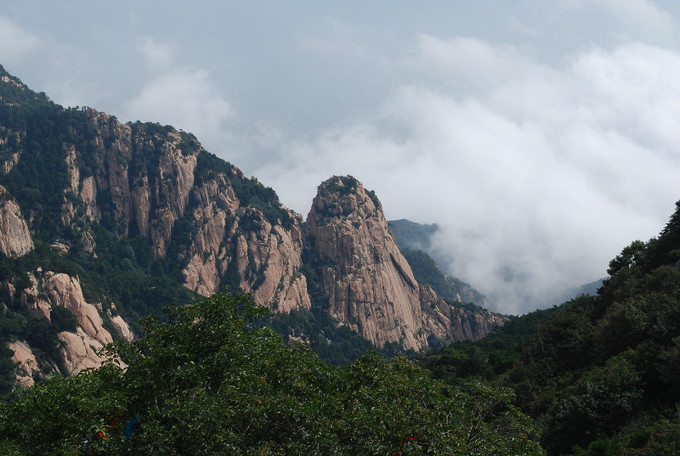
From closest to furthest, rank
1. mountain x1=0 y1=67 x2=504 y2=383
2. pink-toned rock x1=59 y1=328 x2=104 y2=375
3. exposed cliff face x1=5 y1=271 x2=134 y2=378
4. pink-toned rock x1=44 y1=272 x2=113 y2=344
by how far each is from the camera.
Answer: exposed cliff face x1=5 y1=271 x2=134 y2=378 < pink-toned rock x1=59 y1=328 x2=104 y2=375 < mountain x1=0 y1=67 x2=504 y2=383 < pink-toned rock x1=44 y1=272 x2=113 y2=344

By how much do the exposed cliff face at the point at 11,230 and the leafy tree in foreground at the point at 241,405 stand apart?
360 feet

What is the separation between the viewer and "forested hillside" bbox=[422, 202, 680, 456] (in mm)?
35562

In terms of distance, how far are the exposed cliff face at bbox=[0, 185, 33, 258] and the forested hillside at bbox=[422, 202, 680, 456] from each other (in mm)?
109541

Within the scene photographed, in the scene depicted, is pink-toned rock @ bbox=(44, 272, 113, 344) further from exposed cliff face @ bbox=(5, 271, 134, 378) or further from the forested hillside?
the forested hillside

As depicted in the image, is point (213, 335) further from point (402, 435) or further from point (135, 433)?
point (402, 435)

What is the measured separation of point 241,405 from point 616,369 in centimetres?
2824

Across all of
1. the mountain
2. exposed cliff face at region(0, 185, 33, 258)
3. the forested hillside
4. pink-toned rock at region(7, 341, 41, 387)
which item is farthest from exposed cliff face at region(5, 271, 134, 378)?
the forested hillside

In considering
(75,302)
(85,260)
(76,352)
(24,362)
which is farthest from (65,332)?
(85,260)

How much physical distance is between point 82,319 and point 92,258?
51636 mm

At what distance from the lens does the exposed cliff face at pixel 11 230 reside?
125562 mm

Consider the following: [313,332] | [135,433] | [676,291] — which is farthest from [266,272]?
[135,433]

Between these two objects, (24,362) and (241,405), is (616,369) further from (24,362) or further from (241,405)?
(24,362)

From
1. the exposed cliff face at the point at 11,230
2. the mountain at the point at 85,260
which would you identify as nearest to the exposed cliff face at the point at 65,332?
the mountain at the point at 85,260

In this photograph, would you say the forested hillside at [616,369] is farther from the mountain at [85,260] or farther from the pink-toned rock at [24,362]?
the mountain at [85,260]
